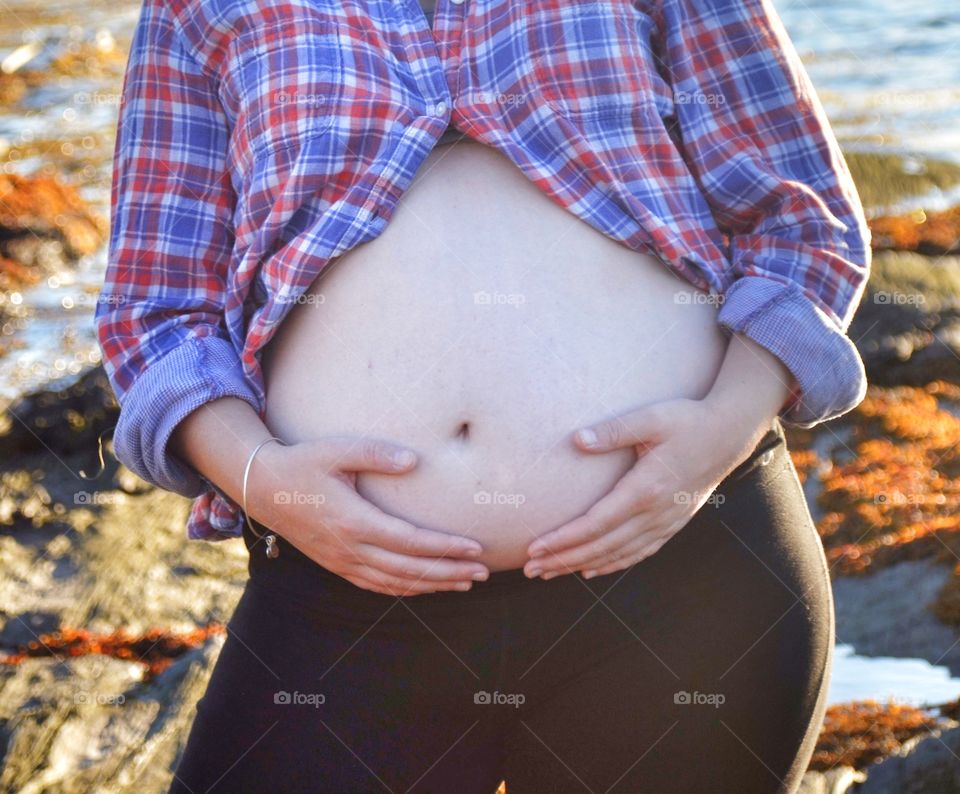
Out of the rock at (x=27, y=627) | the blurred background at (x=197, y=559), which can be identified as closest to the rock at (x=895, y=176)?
the blurred background at (x=197, y=559)

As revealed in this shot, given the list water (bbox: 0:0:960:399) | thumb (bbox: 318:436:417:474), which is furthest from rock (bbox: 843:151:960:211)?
thumb (bbox: 318:436:417:474)

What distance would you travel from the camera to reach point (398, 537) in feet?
4.38

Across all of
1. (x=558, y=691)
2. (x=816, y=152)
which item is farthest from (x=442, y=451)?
(x=816, y=152)

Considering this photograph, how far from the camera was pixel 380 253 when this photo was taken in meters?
1.47

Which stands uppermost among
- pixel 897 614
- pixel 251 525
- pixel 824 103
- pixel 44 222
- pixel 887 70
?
pixel 251 525

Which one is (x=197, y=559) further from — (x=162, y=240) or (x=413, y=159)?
(x=413, y=159)

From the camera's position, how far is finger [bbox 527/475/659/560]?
133 centimetres

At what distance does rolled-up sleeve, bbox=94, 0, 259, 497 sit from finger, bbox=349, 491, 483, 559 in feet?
0.87

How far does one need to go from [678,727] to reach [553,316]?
59cm

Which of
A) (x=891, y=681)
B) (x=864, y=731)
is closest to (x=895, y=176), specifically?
(x=891, y=681)

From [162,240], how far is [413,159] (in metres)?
0.39

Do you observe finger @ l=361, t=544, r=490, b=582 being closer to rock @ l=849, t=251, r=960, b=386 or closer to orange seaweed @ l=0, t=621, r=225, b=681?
orange seaweed @ l=0, t=621, r=225, b=681

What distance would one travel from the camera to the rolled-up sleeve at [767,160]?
1.50 m

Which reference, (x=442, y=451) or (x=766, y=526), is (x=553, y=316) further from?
(x=766, y=526)
